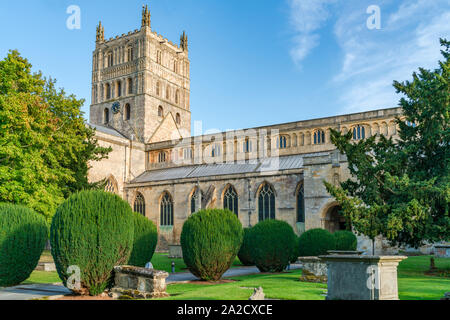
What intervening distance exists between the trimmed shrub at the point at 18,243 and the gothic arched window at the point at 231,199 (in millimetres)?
22178

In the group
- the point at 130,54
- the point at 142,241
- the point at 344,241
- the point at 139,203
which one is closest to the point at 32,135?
the point at 142,241

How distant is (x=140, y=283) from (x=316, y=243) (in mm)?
11139

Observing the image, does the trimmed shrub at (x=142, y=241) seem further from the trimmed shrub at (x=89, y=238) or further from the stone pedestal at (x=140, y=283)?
the stone pedestal at (x=140, y=283)

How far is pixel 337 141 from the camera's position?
18.4 m

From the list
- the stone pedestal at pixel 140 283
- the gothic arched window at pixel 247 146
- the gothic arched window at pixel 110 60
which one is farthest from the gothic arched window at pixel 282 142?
the stone pedestal at pixel 140 283

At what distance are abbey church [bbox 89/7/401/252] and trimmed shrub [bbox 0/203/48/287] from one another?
19.8 m

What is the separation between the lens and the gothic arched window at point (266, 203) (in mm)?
35219

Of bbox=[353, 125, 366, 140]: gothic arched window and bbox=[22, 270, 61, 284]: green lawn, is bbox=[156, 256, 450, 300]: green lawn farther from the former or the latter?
bbox=[353, 125, 366, 140]: gothic arched window

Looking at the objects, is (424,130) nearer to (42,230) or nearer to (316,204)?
(316,204)

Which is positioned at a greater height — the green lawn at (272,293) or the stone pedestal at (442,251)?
the green lawn at (272,293)

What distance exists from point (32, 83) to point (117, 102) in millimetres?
31245

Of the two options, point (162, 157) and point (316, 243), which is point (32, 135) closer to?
point (316, 243)

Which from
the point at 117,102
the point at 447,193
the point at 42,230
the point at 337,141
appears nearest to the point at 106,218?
the point at 42,230

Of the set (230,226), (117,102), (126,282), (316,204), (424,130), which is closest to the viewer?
(126,282)
